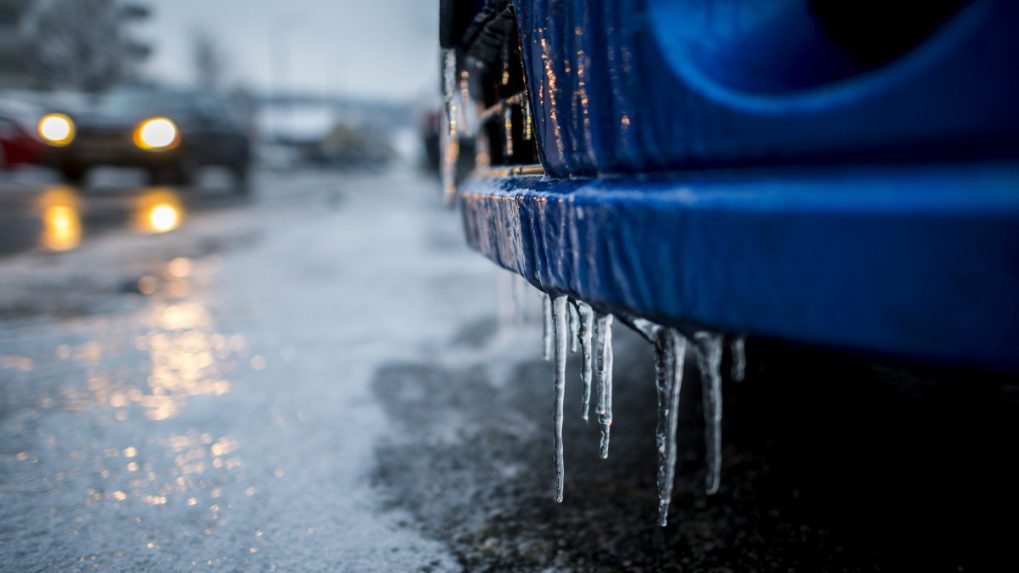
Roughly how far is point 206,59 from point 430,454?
164 ft

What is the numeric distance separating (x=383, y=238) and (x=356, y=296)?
78.8 inches

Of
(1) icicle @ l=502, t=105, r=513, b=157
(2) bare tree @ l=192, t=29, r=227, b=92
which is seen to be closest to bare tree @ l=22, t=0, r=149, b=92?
(2) bare tree @ l=192, t=29, r=227, b=92

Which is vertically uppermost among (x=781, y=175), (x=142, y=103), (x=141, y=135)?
A: (x=142, y=103)

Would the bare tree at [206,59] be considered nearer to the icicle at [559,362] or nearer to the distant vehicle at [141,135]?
the distant vehicle at [141,135]

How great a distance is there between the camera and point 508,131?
1.48 meters

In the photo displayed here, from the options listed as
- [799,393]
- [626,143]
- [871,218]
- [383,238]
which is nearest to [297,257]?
[383,238]

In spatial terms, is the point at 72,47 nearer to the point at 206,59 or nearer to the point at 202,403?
the point at 206,59

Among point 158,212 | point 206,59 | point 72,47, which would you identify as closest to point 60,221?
point 158,212

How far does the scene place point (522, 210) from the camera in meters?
0.95

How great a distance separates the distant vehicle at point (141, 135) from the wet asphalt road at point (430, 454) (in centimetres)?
640

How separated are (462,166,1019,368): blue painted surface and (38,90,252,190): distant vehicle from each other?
8.95m

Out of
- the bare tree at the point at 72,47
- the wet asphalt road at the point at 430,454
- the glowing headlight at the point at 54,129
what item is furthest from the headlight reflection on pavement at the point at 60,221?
the bare tree at the point at 72,47

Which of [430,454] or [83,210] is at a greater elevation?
[83,210]

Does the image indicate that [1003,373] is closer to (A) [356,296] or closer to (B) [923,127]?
(B) [923,127]
